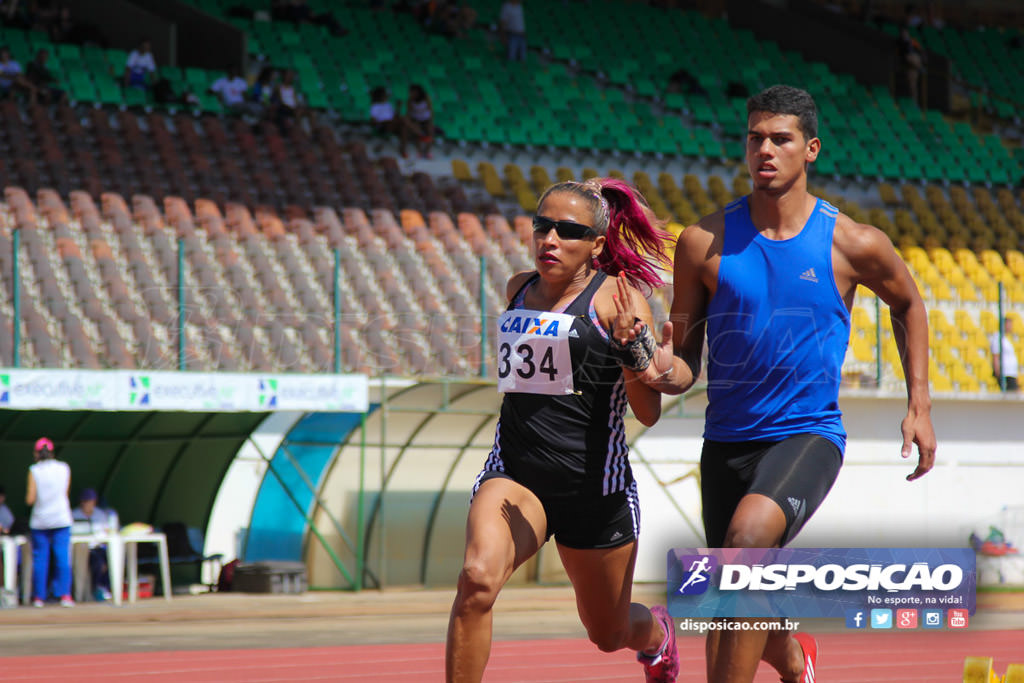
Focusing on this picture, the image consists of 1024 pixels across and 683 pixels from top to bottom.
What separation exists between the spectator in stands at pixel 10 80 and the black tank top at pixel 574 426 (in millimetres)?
19758

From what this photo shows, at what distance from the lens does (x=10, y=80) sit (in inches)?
928

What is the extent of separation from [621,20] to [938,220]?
1081cm

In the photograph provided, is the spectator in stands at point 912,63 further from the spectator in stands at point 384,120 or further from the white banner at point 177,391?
the white banner at point 177,391

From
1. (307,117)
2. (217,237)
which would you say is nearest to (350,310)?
(217,237)

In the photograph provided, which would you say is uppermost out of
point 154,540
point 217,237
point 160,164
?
point 160,164

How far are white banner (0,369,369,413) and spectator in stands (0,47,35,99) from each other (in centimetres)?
1048

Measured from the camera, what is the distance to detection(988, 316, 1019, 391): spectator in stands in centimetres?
1953

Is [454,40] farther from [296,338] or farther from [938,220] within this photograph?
[296,338]

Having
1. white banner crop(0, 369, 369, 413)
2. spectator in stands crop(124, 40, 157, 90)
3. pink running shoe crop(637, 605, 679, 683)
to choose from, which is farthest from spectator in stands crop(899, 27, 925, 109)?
pink running shoe crop(637, 605, 679, 683)

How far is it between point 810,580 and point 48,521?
36.4 feet

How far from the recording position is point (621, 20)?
119 feet

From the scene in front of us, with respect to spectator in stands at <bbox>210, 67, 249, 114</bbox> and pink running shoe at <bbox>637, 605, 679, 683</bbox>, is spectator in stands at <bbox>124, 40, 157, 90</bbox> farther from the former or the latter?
pink running shoe at <bbox>637, 605, 679, 683</bbox>

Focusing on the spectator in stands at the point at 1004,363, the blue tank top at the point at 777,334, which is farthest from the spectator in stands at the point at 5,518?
the spectator in stands at the point at 1004,363

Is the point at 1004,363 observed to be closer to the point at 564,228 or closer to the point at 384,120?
the point at 384,120
